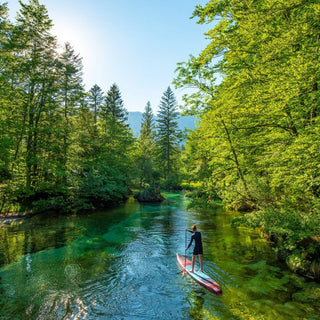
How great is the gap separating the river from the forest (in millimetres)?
1461

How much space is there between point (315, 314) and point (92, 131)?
26807 mm

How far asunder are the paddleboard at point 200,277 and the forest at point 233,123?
2.67m

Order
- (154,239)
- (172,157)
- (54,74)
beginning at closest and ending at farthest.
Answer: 1. (154,239)
2. (54,74)
3. (172,157)

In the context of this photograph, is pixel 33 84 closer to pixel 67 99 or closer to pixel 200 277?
pixel 67 99

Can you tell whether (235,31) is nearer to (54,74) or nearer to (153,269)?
(153,269)

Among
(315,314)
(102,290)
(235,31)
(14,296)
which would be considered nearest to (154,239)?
(102,290)

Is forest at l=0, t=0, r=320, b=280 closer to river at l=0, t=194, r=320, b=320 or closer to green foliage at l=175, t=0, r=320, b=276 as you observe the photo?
green foliage at l=175, t=0, r=320, b=276

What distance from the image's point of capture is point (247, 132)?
948 centimetres

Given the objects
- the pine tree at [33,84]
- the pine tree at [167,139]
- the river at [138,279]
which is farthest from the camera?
the pine tree at [167,139]

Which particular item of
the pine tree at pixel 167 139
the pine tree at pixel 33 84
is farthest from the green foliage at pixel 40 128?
the pine tree at pixel 167 139

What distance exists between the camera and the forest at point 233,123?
6.57m

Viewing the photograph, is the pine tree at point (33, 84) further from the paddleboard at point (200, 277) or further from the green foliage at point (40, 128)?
the paddleboard at point (200, 277)

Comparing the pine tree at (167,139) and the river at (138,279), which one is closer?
the river at (138,279)

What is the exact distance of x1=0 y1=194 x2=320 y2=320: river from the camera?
5523mm
